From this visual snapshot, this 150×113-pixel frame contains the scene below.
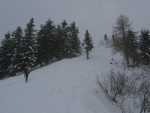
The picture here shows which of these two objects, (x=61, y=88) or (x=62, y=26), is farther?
(x=62, y=26)

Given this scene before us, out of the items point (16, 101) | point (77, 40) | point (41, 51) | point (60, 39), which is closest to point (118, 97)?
point (16, 101)

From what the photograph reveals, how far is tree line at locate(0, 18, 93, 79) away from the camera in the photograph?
3622 cm

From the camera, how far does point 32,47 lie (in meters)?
38.3

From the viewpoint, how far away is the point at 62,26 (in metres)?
48.7

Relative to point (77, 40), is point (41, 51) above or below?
below

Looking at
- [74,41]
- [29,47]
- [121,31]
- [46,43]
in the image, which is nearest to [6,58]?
[29,47]

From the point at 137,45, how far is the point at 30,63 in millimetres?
22643

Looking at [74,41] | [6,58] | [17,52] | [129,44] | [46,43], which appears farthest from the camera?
[74,41]

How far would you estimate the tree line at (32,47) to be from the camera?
36.2 m

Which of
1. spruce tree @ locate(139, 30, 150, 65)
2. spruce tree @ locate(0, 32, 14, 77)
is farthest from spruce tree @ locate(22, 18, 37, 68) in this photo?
spruce tree @ locate(139, 30, 150, 65)

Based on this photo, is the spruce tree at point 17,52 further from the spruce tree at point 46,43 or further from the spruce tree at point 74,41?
the spruce tree at point 74,41

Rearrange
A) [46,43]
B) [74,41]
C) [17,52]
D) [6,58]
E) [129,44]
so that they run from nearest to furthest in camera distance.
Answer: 1. [129,44]
2. [17,52]
3. [6,58]
4. [46,43]
5. [74,41]

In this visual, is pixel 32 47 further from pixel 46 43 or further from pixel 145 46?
pixel 145 46

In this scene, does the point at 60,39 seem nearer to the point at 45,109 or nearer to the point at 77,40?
the point at 77,40
